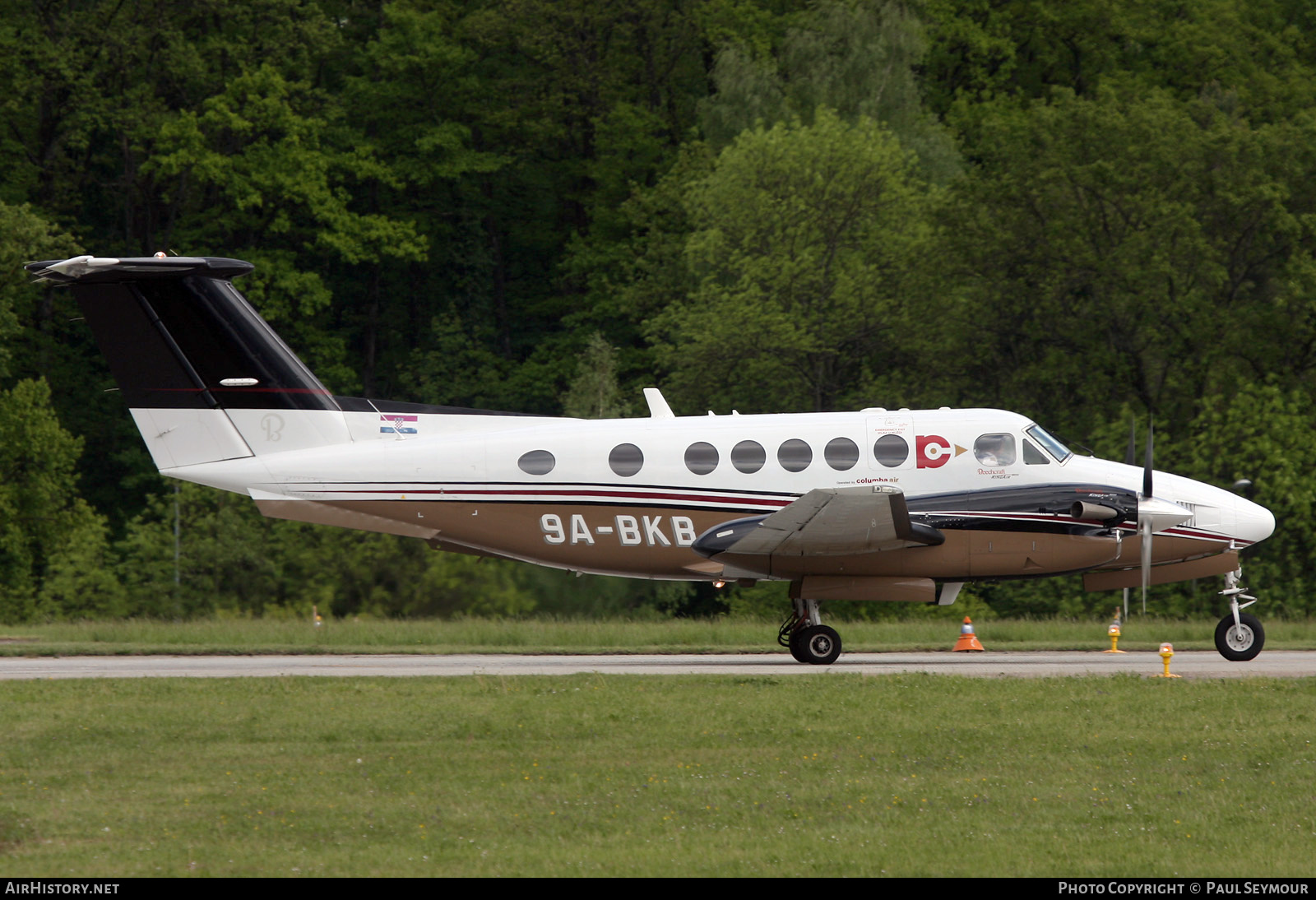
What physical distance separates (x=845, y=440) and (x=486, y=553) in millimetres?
5097

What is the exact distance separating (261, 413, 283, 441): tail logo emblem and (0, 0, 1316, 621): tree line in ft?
13.4

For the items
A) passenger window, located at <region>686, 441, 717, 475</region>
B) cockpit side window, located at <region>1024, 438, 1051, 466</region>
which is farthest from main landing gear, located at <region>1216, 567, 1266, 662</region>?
passenger window, located at <region>686, 441, 717, 475</region>

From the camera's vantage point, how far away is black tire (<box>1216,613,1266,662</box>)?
19.0 metres

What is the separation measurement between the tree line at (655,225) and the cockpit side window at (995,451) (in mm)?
7219

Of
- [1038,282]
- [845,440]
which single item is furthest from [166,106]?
[845,440]

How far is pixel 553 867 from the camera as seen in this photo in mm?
9422

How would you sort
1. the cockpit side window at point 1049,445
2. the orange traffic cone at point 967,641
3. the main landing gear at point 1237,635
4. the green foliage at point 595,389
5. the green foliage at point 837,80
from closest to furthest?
the main landing gear at point 1237,635 → the cockpit side window at point 1049,445 → the orange traffic cone at point 967,641 → the green foliage at point 595,389 → the green foliage at point 837,80

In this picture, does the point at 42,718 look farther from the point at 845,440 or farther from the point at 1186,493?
the point at 1186,493

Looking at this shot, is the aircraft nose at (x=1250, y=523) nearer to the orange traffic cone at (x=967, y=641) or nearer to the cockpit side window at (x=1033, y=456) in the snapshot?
the cockpit side window at (x=1033, y=456)

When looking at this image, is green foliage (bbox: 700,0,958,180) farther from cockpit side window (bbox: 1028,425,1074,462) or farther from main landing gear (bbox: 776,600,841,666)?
main landing gear (bbox: 776,600,841,666)

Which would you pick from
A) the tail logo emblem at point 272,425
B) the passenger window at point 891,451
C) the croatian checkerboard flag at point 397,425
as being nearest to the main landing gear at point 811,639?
the passenger window at point 891,451

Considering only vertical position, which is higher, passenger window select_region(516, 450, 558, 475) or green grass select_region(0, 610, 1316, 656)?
passenger window select_region(516, 450, 558, 475)

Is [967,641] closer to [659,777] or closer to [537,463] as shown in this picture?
[537,463]

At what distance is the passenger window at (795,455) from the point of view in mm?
18922
